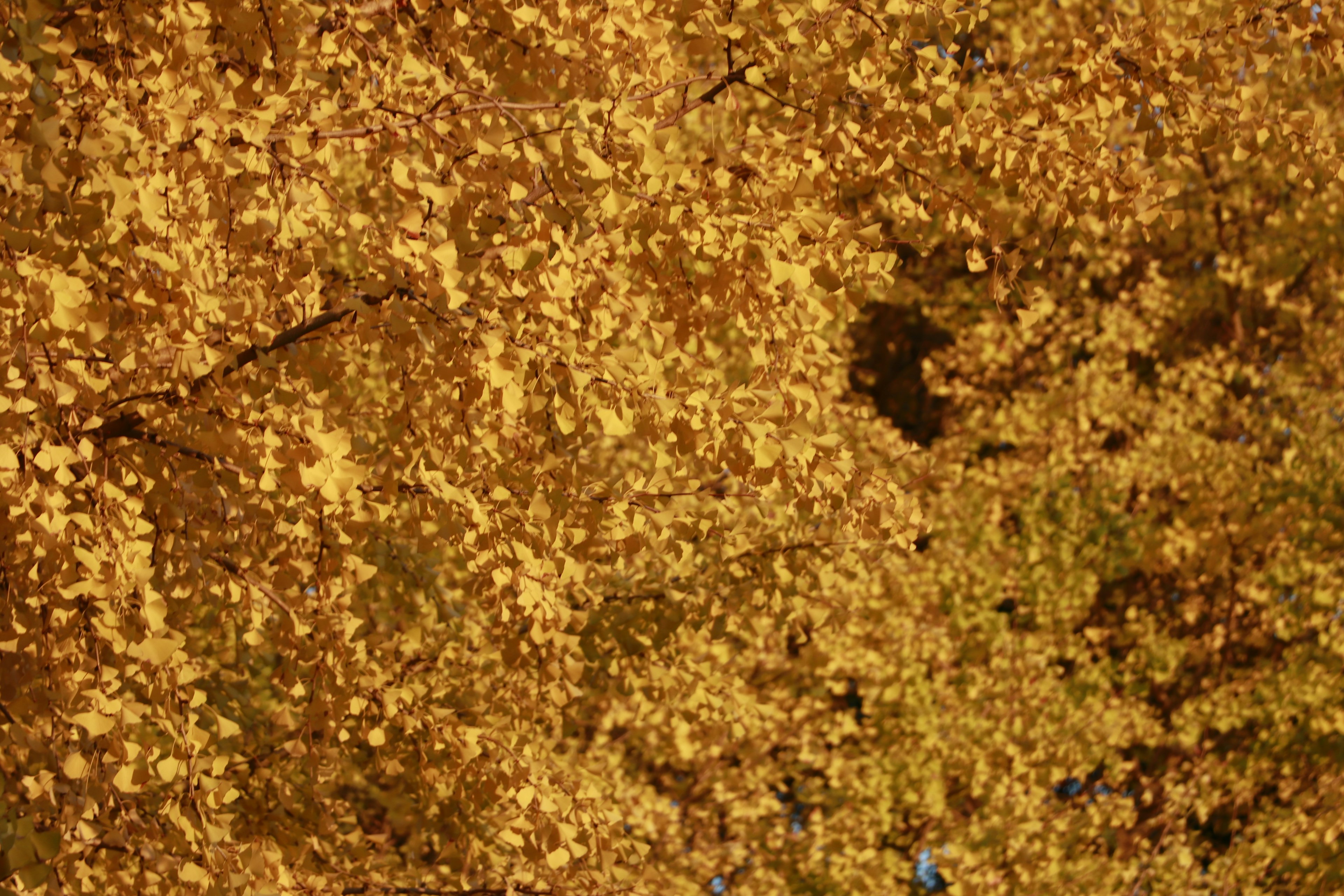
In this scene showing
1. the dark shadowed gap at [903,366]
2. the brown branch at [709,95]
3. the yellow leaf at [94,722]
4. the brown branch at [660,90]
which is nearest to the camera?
the yellow leaf at [94,722]

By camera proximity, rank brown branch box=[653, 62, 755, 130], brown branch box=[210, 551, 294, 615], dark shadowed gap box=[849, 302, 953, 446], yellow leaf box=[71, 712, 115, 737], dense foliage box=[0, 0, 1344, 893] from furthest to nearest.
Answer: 1. dark shadowed gap box=[849, 302, 953, 446]
2. brown branch box=[210, 551, 294, 615]
3. brown branch box=[653, 62, 755, 130]
4. dense foliage box=[0, 0, 1344, 893]
5. yellow leaf box=[71, 712, 115, 737]

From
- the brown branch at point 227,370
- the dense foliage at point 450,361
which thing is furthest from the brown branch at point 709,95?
the brown branch at point 227,370

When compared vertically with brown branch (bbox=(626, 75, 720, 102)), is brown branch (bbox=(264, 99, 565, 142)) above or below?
below

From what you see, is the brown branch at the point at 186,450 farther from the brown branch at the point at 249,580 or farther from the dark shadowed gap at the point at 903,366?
the dark shadowed gap at the point at 903,366

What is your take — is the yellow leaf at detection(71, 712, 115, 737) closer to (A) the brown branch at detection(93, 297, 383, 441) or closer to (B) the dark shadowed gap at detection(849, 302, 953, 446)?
(A) the brown branch at detection(93, 297, 383, 441)

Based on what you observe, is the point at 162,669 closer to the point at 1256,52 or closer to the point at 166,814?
the point at 166,814

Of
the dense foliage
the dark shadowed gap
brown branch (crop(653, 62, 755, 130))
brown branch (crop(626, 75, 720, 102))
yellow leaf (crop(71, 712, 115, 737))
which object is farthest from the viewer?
the dark shadowed gap

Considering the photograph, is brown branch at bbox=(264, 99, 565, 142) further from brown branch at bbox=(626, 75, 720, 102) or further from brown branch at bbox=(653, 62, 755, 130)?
brown branch at bbox=(653, 62, 755, 130)

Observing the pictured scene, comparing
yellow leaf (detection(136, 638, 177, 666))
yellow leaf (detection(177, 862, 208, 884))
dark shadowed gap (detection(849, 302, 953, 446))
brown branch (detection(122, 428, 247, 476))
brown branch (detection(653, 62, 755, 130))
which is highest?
dark shadowed gap (detection(849, 302, 953, 446))

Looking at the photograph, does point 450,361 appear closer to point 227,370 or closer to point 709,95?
point 227,370

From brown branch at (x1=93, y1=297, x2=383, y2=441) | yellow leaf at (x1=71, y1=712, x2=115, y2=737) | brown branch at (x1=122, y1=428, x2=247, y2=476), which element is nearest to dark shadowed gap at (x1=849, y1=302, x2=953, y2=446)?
brown branch at (x1=122, y1=428, x2=247, y2=476)

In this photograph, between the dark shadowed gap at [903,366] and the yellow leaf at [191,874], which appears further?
the dark shadowed gap at [903,366]

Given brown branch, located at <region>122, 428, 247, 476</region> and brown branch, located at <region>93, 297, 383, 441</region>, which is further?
brown branch, located at <region>122, 428, 247, 476</region>

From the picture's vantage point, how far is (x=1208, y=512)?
1151 cm
